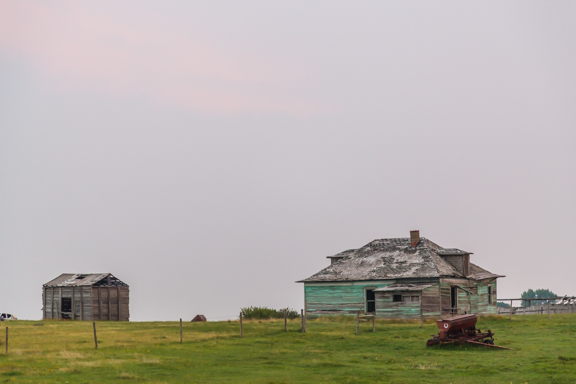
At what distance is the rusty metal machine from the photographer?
31203 mm

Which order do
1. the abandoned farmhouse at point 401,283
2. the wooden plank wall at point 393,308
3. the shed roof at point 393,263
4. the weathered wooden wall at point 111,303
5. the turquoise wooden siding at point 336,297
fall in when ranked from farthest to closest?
the weathered wooden wall at point 111,303 → the turquoise wooden siding at point 336,297 → the shed roof at point 393,263 → the abandoned farmhouse at point 401,283 → the wooden plank wall at point 393,308

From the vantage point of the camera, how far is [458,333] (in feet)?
105

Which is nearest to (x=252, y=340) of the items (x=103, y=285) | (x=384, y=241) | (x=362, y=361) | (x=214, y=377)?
(x=362, y=361)

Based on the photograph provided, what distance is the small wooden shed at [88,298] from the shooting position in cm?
6259

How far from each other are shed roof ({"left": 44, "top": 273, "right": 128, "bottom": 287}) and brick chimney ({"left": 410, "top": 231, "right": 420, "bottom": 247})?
28.0m

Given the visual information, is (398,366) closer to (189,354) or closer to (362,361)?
(362,361)

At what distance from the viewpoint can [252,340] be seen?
115 feet

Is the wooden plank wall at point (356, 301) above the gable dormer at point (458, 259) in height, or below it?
below

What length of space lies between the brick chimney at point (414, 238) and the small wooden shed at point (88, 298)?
2780 cm

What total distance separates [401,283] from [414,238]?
6.74 m

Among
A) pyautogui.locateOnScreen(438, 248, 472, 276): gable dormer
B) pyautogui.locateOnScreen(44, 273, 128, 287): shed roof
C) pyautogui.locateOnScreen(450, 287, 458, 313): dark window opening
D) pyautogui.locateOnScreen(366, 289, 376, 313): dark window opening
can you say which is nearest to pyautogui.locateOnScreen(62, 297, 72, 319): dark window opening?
pyautogui.locateOnScreen(44, 273, 128, 287): shed roof

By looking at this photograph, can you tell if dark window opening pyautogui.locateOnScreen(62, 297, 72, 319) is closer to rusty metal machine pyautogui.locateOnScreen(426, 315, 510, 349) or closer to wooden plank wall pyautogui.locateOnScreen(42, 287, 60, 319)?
wooden plank wall pyautogui.locateOnScreen(42, 287, 60, 319)

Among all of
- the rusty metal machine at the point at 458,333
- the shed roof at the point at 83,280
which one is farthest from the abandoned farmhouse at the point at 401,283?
the shed roof at the point at 83,280

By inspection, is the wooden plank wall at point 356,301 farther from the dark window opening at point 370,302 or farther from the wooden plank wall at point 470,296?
the wooden plank wall at point 470,296
